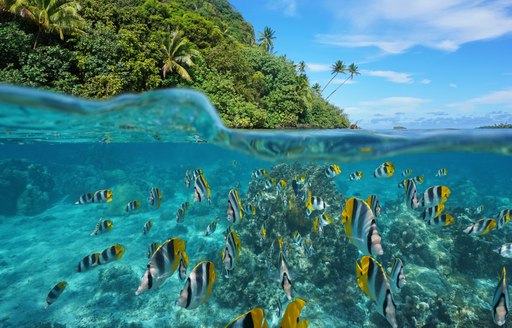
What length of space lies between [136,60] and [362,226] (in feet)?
78.2

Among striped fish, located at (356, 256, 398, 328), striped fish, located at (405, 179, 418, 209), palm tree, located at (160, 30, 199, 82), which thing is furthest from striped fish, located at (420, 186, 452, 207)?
palm tree, located at (160, 30, 199, 82)

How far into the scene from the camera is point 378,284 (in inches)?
118

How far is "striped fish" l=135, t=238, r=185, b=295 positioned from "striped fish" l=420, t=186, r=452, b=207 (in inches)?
196

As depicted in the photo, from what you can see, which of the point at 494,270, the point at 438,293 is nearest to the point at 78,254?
the point at 438,293

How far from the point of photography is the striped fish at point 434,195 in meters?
5.86

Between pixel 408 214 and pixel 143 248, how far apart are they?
44.9 feet

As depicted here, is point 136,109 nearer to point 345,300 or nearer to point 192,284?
point 192,284

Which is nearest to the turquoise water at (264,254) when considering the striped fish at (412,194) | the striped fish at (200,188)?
the striped fish at (200,188)

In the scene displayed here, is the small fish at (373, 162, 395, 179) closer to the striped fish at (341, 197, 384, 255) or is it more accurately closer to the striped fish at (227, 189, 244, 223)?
the striped fish at (227, 189, 244, 223)

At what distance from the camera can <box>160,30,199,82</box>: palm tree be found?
24.2m

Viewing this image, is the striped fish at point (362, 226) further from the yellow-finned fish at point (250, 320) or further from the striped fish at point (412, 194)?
the striped fish at point (412, 194)

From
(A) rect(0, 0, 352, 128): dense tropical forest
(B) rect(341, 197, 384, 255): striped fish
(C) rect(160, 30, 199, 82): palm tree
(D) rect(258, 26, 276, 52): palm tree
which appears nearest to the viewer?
(B) rect(341, 197, 384, 255): striped fish

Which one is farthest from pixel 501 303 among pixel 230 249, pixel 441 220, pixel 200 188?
pixel 200 188

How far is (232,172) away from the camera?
2894 cm
